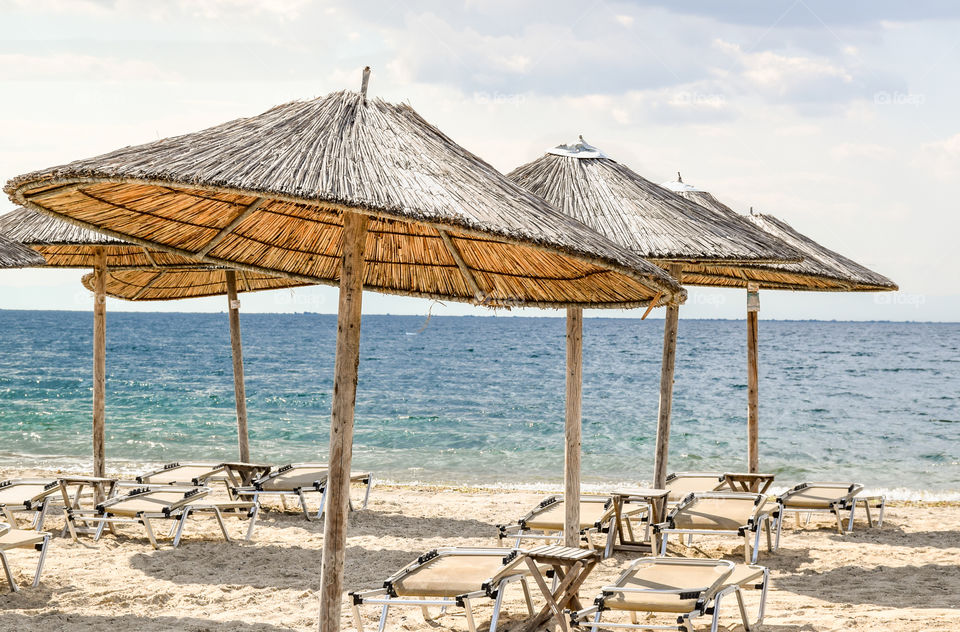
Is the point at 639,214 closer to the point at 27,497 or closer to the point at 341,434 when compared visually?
the point at 341,434

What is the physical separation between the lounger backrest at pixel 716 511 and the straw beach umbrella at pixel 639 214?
819 millimetres

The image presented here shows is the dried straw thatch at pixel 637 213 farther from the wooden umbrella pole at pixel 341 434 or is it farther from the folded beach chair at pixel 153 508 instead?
the folded beach chair at pixel 153 508

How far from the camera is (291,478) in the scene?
824cm

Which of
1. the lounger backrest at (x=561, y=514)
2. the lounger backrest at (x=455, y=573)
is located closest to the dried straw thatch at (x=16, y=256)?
the lounger backrest at (x=455, y=573)

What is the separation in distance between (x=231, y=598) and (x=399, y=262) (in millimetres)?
2564

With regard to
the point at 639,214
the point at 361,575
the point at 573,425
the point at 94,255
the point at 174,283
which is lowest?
the point at 361,575

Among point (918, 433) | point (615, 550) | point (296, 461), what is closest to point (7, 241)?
point (615, 550)

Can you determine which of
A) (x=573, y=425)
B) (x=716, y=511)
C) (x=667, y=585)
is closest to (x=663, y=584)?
(x=667, y=585)

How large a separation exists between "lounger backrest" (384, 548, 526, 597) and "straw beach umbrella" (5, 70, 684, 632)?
0.92 metres

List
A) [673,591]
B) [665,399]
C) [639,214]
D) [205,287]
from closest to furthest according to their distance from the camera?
[673,591] < [639,214] < [665,399] < [205,287]

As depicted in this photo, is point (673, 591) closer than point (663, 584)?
Yes

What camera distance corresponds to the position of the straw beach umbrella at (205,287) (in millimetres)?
9391

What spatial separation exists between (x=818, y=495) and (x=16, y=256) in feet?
23.9

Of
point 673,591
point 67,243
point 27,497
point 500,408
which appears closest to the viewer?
point 673,591
